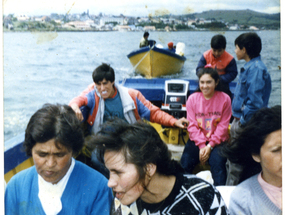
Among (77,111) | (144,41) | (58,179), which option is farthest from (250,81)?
(58,179)

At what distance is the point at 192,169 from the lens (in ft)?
5.19

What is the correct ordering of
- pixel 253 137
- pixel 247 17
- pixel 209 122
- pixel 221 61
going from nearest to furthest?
pixel 253 137 → pixel 247 17 → pixel 221 61 → pixel 209 122

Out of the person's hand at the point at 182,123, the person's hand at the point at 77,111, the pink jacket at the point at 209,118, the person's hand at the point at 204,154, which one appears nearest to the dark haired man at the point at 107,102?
the person's hand at the point at 77,111

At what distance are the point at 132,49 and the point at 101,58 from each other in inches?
7.2

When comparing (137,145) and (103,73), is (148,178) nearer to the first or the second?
(137,145)

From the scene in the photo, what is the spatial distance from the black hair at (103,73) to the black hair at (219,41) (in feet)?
1.87

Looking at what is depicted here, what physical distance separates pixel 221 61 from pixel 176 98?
359 mm

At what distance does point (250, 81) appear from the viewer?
1301mm

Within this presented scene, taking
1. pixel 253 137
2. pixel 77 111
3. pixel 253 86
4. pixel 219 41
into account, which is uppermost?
pixel 219 41

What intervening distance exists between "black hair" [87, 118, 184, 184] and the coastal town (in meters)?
0.57

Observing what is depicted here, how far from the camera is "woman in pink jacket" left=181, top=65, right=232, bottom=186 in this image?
1502mm

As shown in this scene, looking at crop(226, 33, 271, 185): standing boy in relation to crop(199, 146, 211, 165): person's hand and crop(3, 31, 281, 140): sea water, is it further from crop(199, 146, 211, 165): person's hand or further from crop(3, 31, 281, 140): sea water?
crop(199, 146, 211, 165): person's hand

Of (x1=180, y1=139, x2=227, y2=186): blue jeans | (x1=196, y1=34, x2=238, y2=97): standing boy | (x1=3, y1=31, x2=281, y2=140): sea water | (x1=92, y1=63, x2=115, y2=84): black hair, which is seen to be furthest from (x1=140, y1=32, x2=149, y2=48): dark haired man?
(x1=180, y1=139, x2=227, y2=186): blue jeans

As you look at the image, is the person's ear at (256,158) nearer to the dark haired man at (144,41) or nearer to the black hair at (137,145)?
the black hair at (137,145)
